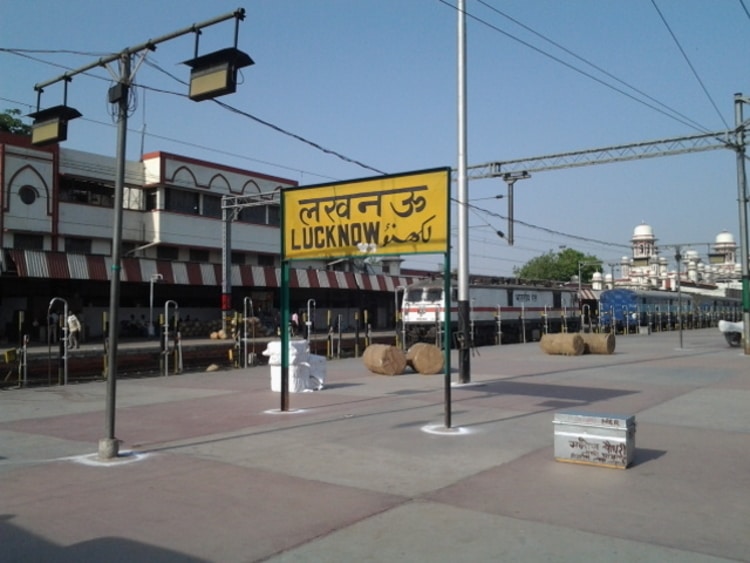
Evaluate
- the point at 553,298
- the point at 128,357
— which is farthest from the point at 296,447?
the point at 553,298

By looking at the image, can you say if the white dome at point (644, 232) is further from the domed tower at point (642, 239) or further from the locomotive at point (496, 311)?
the locomotive at point (496, 311)

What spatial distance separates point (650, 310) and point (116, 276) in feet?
186

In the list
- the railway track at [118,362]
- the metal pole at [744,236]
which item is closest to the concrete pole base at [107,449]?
the railway track at [118,362]

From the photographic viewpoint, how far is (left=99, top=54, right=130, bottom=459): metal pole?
346 inches

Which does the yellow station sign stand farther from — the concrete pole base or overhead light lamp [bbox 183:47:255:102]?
the concrete pole base

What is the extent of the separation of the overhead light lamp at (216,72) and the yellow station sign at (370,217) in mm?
3305

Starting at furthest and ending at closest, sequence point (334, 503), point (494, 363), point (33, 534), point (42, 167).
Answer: point (42, 167), point (494, 363), point (334, 503), point (33, 534)

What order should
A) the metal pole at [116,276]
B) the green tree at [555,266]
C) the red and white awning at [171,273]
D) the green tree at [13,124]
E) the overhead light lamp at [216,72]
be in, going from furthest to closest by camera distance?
the green tree at [555,266] → the green tree at [13,124] → the red and white awning at [171,273] → the overhead light lamp at [216,72] → the metal pole at [116,276]

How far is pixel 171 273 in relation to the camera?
34.1 meters

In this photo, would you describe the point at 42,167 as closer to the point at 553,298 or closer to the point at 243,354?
the point at 243,354

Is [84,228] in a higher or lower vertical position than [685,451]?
higher

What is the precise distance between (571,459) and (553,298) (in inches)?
1548

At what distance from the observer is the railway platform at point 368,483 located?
5484 mm

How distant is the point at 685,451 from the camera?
354 inches
